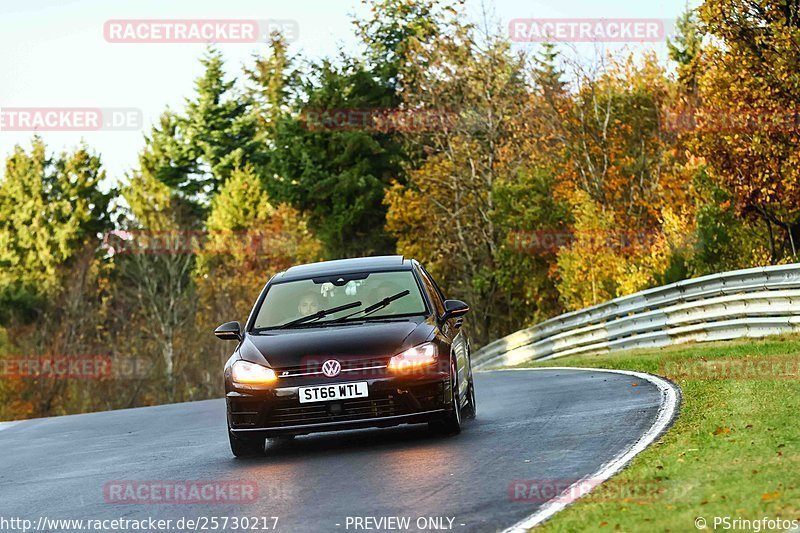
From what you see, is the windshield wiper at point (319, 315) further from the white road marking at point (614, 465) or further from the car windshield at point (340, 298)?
the white road marking at point (614, 465)

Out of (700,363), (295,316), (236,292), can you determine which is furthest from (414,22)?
(295,316)

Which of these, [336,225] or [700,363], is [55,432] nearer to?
[700,363]

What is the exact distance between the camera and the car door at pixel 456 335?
12.1m

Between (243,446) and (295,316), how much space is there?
1.34 metres

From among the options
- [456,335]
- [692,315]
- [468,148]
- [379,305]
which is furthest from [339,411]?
[468,148]

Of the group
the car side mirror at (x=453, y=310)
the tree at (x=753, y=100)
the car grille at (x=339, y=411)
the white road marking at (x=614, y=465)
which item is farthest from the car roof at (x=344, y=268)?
the tree at (x=753, y=100)

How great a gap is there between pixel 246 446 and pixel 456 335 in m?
2.44

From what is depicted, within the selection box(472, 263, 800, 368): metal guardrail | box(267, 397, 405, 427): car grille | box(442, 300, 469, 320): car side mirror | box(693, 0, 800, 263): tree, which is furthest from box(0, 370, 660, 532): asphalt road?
box(693, 0, 800, 263): tree

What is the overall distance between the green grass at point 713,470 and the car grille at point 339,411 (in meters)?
2.27

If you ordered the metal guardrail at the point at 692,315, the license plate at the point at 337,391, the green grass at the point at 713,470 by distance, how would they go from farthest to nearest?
1. the metal guardrail at the point at 692,315
2. the license plate at the point at 337,391
3. the green grass at the point at 713,470

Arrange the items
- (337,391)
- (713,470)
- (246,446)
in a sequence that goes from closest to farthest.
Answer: (713,470) < (337,391) < (246,446)

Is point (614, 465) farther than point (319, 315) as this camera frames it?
No

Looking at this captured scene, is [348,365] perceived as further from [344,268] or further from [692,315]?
[692,315]

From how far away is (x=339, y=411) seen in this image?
10.8m
